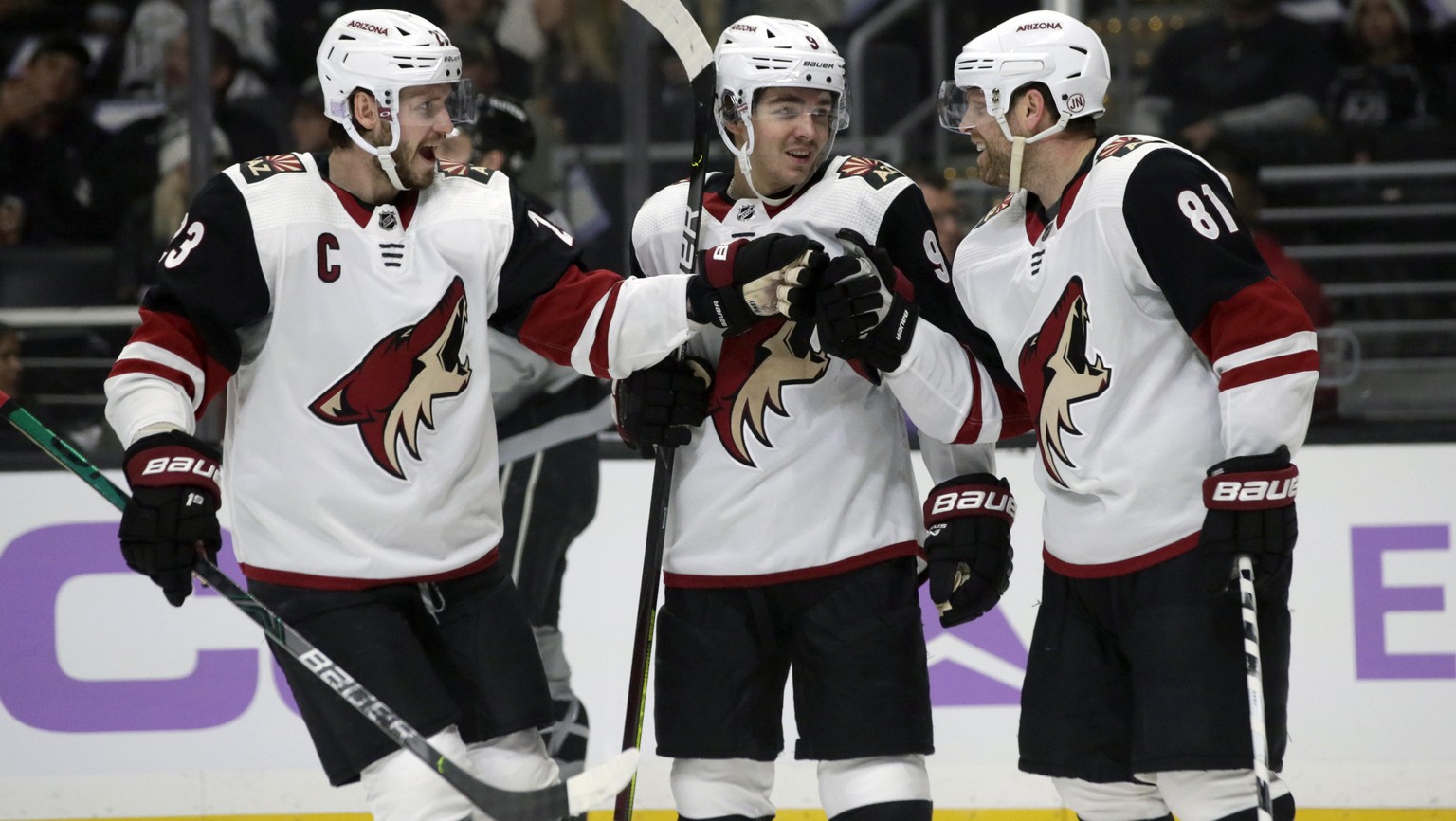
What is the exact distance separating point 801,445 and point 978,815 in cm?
136

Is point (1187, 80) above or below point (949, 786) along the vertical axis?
above

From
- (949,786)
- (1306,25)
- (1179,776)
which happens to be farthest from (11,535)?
(1306,25)

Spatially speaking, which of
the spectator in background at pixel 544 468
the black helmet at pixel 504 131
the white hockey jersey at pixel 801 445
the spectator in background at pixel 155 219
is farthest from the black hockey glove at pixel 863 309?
the spectator in background at pixel 155 219

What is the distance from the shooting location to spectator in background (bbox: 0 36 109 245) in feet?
15.7

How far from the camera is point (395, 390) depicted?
2.27 meters

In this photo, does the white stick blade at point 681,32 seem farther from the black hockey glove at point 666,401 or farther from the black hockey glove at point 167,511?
the black hockey glove at point 167,511

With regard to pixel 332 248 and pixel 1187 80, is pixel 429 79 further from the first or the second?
pixel 1187 80

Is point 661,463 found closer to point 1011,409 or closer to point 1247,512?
point 1011,409

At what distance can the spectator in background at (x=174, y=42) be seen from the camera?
4918mm

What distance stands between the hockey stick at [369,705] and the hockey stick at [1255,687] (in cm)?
84

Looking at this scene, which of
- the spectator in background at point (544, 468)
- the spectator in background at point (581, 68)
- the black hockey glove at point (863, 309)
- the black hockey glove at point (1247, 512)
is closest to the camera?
the black hockey glove at point (1247, 512)

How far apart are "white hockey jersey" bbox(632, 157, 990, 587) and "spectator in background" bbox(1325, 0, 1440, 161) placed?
2.90m

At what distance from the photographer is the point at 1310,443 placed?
11.5 ft

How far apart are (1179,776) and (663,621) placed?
0.74m
